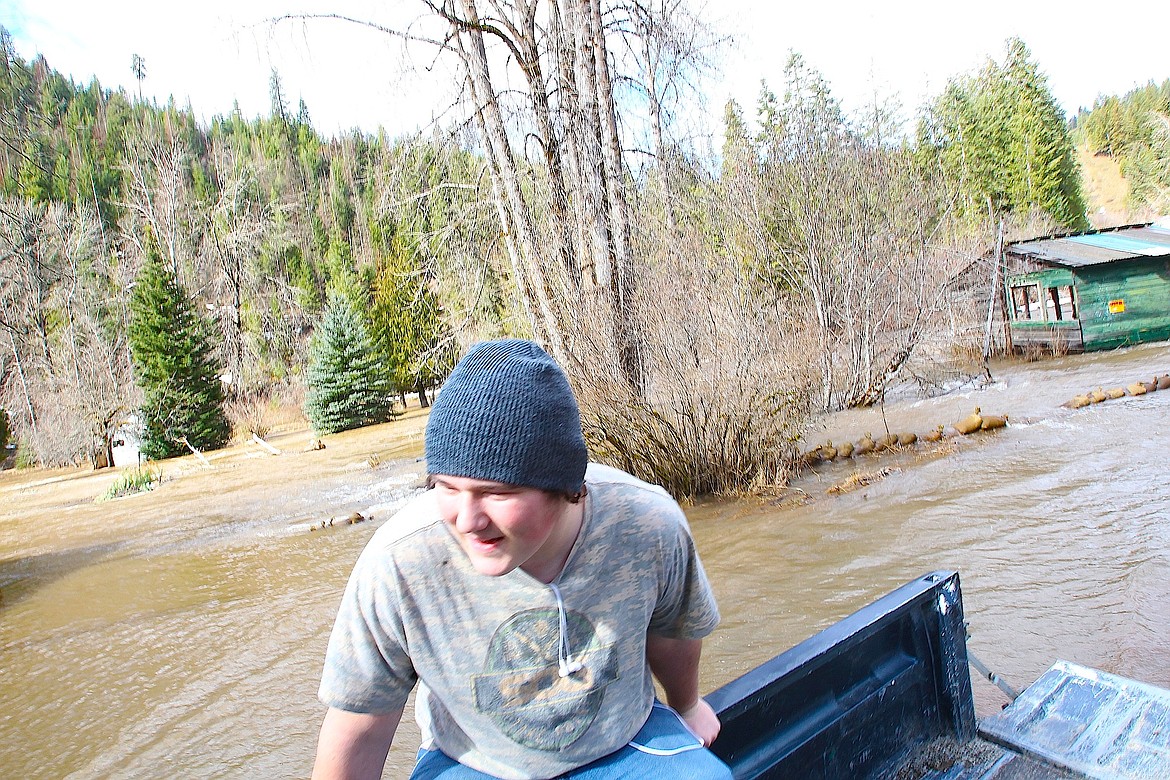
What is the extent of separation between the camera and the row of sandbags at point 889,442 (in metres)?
10.3

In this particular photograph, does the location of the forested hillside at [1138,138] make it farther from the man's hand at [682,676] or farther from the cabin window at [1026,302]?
the man's hand at [682,676]

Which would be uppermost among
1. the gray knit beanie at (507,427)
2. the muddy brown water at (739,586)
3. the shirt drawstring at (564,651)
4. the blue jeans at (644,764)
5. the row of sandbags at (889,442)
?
the gray knit beanie at (507,427)

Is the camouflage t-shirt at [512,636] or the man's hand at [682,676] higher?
the camouflage t-shirt at [512,636]

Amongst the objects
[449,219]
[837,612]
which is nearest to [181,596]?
[449,219]

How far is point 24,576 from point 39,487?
14481mm

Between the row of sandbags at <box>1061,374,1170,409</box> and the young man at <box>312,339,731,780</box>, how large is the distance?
39.7 feet

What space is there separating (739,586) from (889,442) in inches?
199

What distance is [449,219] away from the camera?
10766mm

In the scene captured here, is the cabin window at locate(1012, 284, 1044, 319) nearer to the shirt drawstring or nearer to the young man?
the young man

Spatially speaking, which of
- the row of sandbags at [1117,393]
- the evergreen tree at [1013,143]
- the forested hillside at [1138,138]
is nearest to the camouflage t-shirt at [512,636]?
the row of sandbags at [1117,393]

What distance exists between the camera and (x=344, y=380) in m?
29.3

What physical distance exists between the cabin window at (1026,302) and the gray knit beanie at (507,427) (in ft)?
73.5

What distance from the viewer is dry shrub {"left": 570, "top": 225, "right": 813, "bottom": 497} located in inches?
314

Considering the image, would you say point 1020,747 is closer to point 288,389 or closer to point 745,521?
point 745,521
